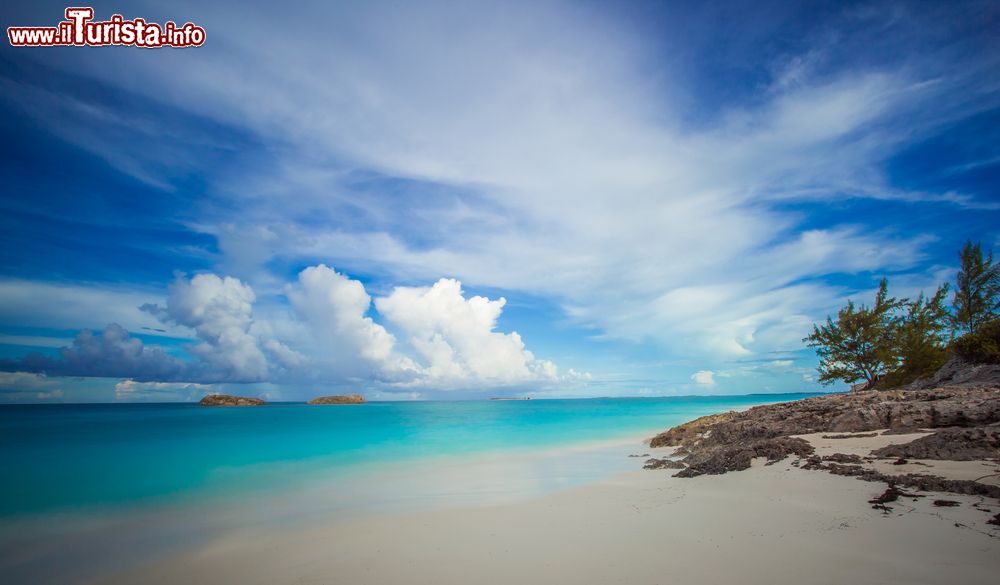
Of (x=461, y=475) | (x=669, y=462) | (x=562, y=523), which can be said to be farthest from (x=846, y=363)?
(x=562, y=523)

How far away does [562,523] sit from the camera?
854cm

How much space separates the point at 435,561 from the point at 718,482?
7669 mm

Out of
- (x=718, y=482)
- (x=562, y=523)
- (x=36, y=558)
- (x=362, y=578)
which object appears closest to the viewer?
(x=362, y=578)

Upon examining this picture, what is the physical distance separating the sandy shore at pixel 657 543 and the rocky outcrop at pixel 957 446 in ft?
1.90

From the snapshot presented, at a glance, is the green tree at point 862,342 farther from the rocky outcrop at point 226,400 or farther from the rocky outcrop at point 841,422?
the rocky outcrop at point 226,400

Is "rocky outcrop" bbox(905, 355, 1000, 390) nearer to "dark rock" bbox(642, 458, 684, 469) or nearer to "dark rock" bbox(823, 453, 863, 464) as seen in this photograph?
"dark rock" bbox(823, 453, 863, 464)

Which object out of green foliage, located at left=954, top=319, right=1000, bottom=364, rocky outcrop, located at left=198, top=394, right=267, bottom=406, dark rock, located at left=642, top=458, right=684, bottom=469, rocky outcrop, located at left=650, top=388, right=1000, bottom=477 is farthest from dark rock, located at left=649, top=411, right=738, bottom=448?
rocky outcrop, located at left=198, top=394, right=267, bottom=406

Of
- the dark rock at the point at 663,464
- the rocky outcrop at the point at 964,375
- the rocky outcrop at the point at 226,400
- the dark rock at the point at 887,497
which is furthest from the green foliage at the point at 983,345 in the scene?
the rocky outcrop at the point at 226,400

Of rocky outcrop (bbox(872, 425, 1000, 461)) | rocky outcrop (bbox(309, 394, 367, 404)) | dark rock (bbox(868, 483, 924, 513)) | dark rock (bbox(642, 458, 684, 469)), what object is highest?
rocky outcrop (bbox(872, 425, 1000, 461))

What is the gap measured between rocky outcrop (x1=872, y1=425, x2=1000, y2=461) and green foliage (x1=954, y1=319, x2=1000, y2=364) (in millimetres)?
13062

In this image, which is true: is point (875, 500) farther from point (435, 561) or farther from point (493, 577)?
point (435, 561)

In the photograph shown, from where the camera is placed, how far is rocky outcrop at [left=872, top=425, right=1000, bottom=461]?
8664 millimetres

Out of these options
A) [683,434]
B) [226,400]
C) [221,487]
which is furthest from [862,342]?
[226,400]

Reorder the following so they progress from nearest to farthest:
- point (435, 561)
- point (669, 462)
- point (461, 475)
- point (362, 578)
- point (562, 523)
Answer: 1. point (362, 578)
2. point (435, 561)
3. point (562, 523)
4. point (669, 462)
5. point (461, 475)
